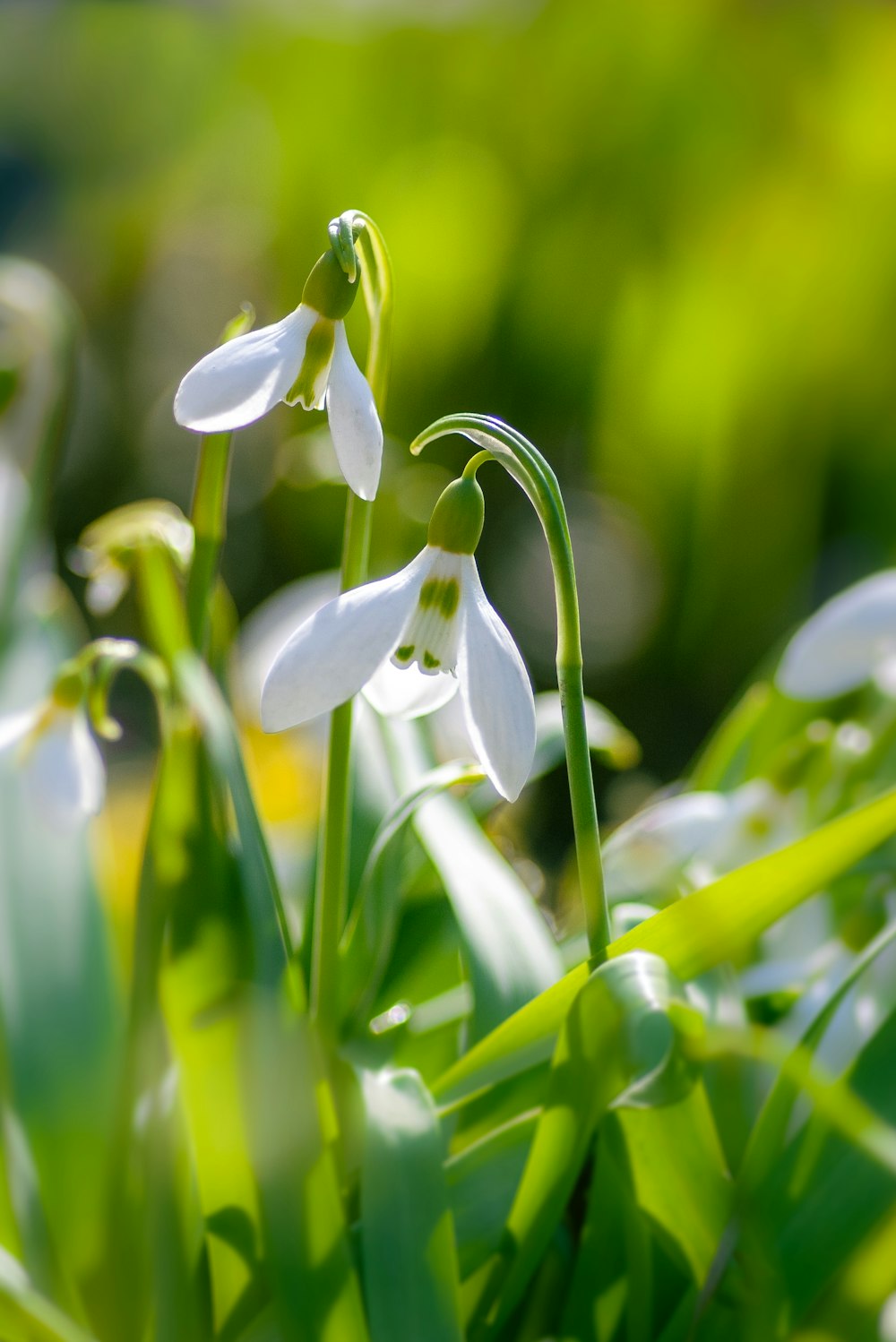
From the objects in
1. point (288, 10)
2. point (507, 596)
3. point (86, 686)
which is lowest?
point (507, 596)

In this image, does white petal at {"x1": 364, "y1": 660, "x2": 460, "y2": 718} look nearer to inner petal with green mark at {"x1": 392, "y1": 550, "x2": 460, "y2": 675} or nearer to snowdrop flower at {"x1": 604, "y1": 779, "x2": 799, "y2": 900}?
inner petal with green mark at {"x1": 392, "y1": 550, "x2": 460, "y2": 675}

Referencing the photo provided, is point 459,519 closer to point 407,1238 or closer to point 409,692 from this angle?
point 409,692

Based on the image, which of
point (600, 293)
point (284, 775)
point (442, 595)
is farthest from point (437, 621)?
point (600, 293)

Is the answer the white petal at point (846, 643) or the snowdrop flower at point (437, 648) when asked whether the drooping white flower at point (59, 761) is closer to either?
the snowdrop flower at point (437, 648)

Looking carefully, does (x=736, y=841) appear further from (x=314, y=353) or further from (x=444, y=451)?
(x=444, y=451)

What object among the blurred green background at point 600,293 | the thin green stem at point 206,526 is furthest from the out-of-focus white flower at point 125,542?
the blurred green background at point 600,293

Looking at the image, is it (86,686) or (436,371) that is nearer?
(86,686)

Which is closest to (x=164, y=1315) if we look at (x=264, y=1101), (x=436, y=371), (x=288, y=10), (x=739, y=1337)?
(x=264, y=1101)
